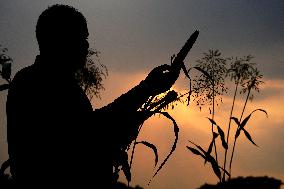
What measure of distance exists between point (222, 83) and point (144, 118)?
7.98 feet

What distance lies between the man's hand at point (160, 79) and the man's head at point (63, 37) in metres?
0.28

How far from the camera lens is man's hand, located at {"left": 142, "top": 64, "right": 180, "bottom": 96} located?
5.02 ft

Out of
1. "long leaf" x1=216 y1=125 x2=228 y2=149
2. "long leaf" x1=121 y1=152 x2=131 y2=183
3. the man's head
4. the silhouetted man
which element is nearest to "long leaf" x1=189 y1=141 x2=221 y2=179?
"long leaf" x1=216 y1=125 x2=228 y2=149

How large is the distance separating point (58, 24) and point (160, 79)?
1.45 ft

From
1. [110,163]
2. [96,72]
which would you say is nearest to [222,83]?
[96,72]

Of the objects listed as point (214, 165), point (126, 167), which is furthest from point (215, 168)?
point (126, 167)

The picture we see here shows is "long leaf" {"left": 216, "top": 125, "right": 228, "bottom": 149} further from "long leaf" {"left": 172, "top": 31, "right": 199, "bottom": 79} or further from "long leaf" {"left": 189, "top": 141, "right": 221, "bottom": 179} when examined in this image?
"long leaf" {"left": 172, "top": 31, "right": 199, "bottom": 79}

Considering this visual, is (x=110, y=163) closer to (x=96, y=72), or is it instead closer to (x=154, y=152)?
(x=154, y=152)

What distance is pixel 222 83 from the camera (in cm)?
380

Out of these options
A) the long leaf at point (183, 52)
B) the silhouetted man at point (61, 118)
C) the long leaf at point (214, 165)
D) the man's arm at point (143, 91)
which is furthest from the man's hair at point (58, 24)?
the long leaf at point (214, 165)

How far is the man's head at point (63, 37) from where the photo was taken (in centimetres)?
139

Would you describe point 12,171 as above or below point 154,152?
below

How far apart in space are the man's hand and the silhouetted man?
42mm

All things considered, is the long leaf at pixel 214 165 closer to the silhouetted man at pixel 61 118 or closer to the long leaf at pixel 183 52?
the long leaf at pixel 183 52
